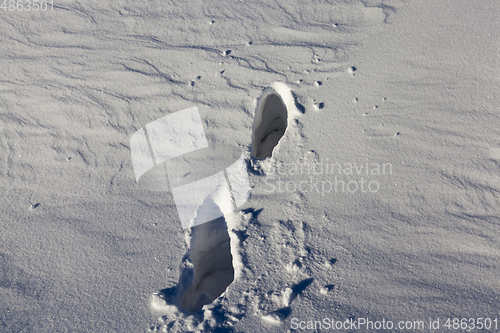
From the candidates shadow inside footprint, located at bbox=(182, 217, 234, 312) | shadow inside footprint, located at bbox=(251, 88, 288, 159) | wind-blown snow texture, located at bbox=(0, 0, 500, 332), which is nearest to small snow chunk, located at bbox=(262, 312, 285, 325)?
wind-blown snow texture, located at bbox=(0, 0, 500, 332)

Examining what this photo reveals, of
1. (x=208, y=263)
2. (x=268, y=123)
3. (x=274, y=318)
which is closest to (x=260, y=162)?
(x=268, y=123)

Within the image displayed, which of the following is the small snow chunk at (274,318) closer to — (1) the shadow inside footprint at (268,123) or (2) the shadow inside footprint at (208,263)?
(2) the shadow inside footprint at (208,263)

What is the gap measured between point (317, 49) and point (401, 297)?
269 cm

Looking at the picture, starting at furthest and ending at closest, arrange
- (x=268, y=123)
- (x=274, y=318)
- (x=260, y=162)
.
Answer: (x=268, y=123)
(x=260, y=162)
(x=274, y=318)

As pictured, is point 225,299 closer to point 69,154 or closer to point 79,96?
point 69,154

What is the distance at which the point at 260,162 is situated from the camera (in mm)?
3441

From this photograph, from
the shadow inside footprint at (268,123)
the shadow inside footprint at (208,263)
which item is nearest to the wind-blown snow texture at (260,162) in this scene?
the shadow inside footprint at (208,263)

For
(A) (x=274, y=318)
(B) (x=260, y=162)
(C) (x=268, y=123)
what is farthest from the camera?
(C) (x=268, y=123)

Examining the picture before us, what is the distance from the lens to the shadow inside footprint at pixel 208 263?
3.19m

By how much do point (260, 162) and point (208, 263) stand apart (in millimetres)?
1117

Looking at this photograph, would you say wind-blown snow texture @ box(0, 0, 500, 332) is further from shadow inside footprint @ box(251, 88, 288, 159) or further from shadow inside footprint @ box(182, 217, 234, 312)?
shadow inside footprint @ box(251, 88, 288, 159)

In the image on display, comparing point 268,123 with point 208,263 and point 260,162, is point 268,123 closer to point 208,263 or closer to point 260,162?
point 260,162

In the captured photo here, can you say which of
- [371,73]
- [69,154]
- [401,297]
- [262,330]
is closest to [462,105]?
[371,73]

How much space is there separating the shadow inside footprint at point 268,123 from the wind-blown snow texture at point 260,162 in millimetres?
152
